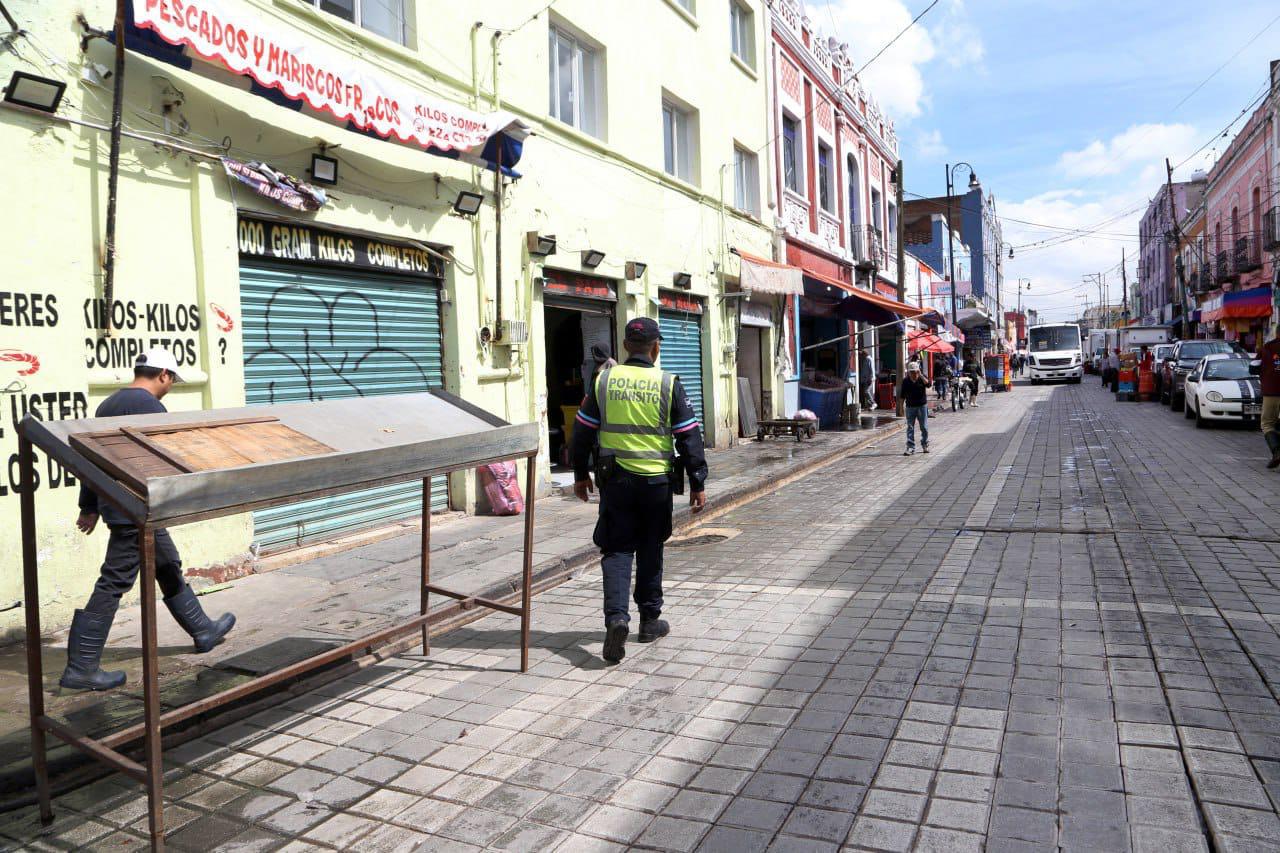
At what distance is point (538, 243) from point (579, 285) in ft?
5.08

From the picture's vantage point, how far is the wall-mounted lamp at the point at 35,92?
17.3 feet

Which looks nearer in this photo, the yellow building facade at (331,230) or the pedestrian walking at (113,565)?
the pedestrian walking at (113,565)

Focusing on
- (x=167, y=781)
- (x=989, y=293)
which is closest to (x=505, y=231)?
(x=167, y=781)

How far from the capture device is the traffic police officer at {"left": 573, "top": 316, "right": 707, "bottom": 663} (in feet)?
16.4

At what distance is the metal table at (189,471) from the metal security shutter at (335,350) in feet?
10.7

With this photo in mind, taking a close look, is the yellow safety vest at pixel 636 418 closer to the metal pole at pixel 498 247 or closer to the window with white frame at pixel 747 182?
the metal pole at pixel 498 247

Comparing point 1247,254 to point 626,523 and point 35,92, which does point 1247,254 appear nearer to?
point 626,523

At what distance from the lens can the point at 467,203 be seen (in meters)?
9.41

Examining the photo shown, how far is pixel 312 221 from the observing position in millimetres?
7594

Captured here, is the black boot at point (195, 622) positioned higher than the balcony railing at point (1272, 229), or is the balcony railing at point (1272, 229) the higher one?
the balcony railing at point (1272, 229)

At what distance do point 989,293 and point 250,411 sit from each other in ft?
252

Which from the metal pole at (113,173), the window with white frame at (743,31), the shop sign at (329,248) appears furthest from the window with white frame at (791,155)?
the metal pole at (113,173)

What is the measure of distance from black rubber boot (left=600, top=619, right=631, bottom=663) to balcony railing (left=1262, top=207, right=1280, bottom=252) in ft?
107

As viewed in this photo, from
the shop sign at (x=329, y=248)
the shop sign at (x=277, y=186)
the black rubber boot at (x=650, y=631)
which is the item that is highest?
the shop sign at (x=277, y=186)
